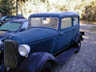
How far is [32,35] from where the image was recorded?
3.22 metres

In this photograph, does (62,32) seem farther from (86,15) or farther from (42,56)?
(86,15)

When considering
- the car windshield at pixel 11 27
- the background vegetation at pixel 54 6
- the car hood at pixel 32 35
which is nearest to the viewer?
the car hood at pixel 32 35

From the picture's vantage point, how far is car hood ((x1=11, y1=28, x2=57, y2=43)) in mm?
2943

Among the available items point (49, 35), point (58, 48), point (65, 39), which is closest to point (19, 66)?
point (49, 35)

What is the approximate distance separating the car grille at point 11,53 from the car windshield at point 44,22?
5.45 ft

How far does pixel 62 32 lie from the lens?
4027mm

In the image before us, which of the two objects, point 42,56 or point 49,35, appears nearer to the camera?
point 42,56

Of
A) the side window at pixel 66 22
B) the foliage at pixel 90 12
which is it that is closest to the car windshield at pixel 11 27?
the side window at pixel 66 22

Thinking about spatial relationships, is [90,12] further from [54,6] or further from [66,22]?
[66,22]

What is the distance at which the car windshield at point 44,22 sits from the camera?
156 inches

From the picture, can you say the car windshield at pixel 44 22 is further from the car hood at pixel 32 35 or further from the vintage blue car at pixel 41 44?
the car hood at pixel 32 35

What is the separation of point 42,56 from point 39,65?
0.24m

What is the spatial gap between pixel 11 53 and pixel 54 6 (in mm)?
19298

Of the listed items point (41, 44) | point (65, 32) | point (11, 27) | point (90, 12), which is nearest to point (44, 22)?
point (65, 32)
